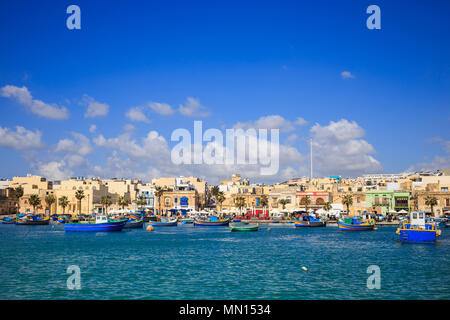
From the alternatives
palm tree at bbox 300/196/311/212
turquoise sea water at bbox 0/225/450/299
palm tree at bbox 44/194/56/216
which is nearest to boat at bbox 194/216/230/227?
palm tree at bbox 300/196/311/212

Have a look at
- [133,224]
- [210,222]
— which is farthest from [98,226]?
[210,222]

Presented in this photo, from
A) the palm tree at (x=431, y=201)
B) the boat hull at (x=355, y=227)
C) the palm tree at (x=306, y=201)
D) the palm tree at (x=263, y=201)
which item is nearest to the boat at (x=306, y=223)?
the boat hull at (x=355, y=227)

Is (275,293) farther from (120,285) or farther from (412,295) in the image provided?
(120,285)

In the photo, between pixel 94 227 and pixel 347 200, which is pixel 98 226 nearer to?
pixel 94 227

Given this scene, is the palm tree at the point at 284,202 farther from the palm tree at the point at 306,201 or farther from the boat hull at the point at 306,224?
the boat hull at the point at 306,224

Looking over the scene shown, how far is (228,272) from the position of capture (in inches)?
1211

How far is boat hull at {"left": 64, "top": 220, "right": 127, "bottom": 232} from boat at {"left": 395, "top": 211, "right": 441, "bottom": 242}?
50.0 metres

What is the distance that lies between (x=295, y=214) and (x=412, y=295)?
88.9 m

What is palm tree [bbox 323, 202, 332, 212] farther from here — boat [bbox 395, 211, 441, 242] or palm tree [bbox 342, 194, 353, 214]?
boat [bbox 395, 211, 441, 242]

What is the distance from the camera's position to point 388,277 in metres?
28.5

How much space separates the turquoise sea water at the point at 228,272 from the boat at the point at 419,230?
3.09 metres

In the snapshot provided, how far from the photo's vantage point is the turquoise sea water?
2391 centimetres

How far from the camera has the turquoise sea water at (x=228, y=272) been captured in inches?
941
